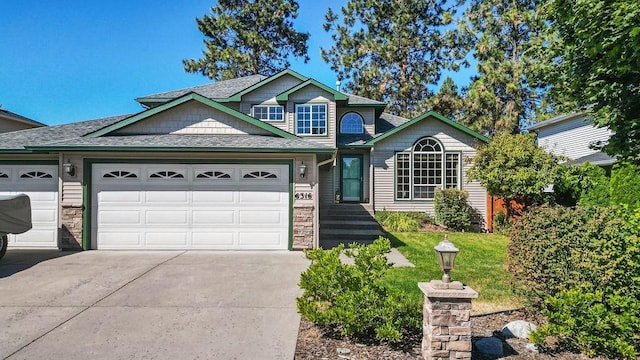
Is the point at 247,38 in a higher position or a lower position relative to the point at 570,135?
higher

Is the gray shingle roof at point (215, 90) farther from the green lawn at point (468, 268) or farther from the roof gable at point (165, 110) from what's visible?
the green lawn at point (468, 268)

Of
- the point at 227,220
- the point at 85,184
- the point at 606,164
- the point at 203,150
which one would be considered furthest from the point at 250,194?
the point at 606,164

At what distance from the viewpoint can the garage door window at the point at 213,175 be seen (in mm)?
9047

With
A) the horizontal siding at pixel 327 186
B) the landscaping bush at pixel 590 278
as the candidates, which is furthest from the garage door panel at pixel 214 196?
the landscaping bush at pixel 590 278

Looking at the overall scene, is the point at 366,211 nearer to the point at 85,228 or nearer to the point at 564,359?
the point at 85,228

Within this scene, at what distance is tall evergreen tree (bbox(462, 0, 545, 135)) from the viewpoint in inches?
821

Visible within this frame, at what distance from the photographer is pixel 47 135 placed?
10102 millimetres

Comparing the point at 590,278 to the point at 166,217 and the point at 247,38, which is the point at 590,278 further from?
the point at 247,38

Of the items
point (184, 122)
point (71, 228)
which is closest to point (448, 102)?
point (184, 122)

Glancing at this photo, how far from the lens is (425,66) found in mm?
A: 26281

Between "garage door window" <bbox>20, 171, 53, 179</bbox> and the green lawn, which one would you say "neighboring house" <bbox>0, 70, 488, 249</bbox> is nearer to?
"garage door window" <bbox>20, 171, 53, 179</bbox>

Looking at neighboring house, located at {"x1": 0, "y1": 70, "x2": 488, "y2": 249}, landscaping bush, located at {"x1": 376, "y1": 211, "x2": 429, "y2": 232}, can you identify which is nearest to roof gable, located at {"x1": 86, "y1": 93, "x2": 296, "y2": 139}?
neighboring house, located at {"x1": 0, "y1": 70, "x2": 488, "y2": 249}

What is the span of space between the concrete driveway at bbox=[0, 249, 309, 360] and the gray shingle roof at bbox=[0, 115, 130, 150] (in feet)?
10.1

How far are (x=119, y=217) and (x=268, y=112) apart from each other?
755cm
